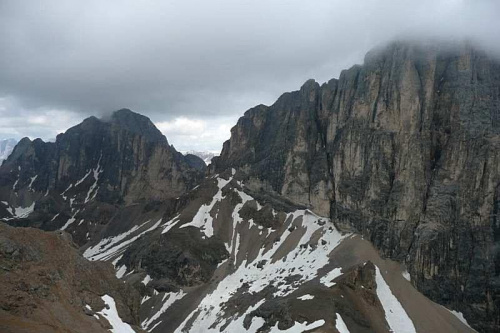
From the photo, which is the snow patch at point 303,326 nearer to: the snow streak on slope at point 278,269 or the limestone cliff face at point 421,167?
the snow streak on slope at point 278,269

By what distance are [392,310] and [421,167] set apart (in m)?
61.4

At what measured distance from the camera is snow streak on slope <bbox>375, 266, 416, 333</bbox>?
108 meters

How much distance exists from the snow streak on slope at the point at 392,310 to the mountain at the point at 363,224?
0.37 meters

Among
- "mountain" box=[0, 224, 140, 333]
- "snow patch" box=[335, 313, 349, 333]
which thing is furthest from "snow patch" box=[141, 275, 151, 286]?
"snow patch" box=[335, 313, 349, 333]

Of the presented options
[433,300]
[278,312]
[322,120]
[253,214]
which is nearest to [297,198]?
[253,214]

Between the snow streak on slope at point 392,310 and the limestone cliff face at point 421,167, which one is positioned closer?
the snow streak on slope at point 392,310

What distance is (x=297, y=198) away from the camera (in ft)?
600

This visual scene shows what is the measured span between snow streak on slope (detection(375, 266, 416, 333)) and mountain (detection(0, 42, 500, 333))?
367mm

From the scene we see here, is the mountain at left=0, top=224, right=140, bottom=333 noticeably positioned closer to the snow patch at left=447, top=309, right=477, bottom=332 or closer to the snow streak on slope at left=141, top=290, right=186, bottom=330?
the snow streak on slope at left=141, top=290, right=186, bottom=330

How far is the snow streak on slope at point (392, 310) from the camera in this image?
4242 inches

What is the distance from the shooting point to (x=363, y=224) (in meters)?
159

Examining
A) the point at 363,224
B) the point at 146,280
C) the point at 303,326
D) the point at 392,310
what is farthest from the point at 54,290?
the point at 363,224

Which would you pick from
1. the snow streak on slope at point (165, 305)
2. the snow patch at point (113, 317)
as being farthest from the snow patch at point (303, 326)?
the snow streak on slope at point (165, 305)

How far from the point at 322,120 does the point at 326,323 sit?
11686cm
